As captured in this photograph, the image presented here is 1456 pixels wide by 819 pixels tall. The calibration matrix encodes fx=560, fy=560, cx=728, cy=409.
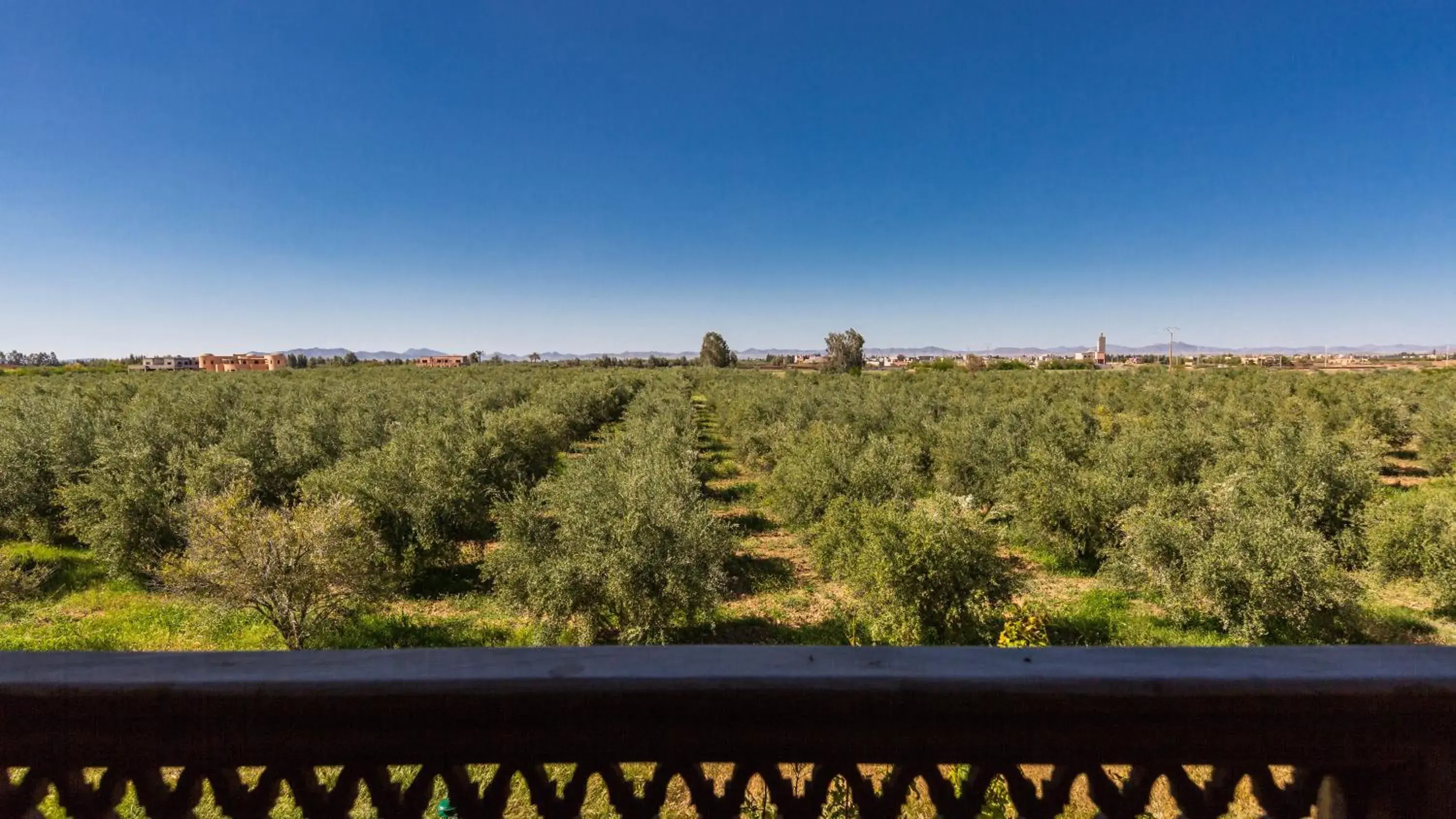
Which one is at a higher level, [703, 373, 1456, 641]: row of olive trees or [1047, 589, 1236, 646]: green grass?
[703, 373, 1456, 641]: row of olive trees

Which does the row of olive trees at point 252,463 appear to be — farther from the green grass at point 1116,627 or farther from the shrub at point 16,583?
the green grass at point 1116,627

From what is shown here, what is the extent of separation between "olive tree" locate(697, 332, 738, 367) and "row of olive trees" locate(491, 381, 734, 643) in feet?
323

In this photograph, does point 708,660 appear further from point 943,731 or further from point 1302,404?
point 1302,404

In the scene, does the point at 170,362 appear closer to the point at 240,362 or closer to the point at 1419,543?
the point at 240,362

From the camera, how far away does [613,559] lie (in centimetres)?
1043

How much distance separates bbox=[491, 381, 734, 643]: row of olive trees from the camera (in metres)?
10.7

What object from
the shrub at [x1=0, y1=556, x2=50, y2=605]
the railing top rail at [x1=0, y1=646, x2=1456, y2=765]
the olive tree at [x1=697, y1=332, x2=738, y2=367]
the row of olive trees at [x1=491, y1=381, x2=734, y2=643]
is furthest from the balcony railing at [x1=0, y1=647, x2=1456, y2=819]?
the olive tree at [x1=697, y1=332, x2=738, y2=367]

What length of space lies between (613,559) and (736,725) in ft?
31.5

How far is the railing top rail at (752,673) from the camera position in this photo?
1191mm

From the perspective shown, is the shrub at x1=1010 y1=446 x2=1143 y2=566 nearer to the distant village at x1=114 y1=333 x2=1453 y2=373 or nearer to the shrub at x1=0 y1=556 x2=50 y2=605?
the shrub at x1=0 y1=556 x2=50 y2=605

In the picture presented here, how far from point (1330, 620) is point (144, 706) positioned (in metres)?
16.7

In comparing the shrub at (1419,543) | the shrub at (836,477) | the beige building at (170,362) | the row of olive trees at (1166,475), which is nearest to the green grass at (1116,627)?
the row of olive trees at (1166,475)

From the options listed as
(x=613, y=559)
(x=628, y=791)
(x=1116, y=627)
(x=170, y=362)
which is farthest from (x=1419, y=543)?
(x=170, y=362)

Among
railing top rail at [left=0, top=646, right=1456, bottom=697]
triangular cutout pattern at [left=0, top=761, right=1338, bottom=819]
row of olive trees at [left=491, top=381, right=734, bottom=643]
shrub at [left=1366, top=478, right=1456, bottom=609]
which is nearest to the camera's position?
railing top rail at [left=0, top=646, right=1456, bottom=697]
